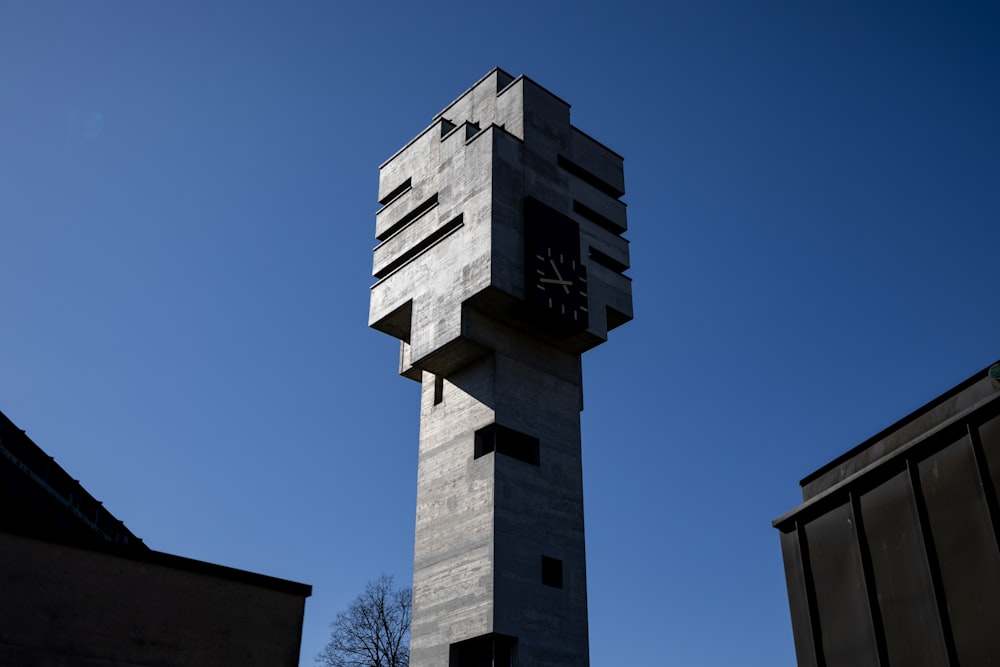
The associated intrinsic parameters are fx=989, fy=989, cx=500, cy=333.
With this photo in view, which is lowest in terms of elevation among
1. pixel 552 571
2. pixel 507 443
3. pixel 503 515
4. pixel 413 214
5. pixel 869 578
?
pixel 869 578

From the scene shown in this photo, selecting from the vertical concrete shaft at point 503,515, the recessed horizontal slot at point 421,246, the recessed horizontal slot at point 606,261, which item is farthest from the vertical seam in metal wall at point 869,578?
the recessed horizontal slot at point 606,261

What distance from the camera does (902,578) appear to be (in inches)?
381

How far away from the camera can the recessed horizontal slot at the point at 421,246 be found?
42.0 metres

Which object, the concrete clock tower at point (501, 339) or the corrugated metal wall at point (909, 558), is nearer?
the corrugated metal wall at point (909, 558)

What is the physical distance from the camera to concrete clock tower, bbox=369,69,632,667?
35469mm

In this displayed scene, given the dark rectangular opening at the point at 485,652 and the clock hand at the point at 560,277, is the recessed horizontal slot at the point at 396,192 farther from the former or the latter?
the dark rectangular opening at the point at 485,652

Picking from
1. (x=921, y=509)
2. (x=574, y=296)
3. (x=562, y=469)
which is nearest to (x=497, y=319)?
(x=574, y=296)

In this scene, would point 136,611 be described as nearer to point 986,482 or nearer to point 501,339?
point 986,482

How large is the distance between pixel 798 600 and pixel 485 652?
24.6 meters

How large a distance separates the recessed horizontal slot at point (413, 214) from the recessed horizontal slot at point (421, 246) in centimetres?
179

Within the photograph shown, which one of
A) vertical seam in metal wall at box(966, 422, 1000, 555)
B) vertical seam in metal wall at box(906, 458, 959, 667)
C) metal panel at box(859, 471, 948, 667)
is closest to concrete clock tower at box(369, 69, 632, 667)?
metal panel at box(859, 471, 948, 667)

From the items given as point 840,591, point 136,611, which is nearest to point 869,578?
point 840,591

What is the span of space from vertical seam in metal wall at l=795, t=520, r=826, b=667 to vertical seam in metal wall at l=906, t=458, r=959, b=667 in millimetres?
1877

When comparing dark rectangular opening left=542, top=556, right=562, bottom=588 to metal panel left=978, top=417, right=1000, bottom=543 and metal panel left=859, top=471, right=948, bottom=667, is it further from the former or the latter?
metal panel left=978, top=417, right=1000, bottom=543
